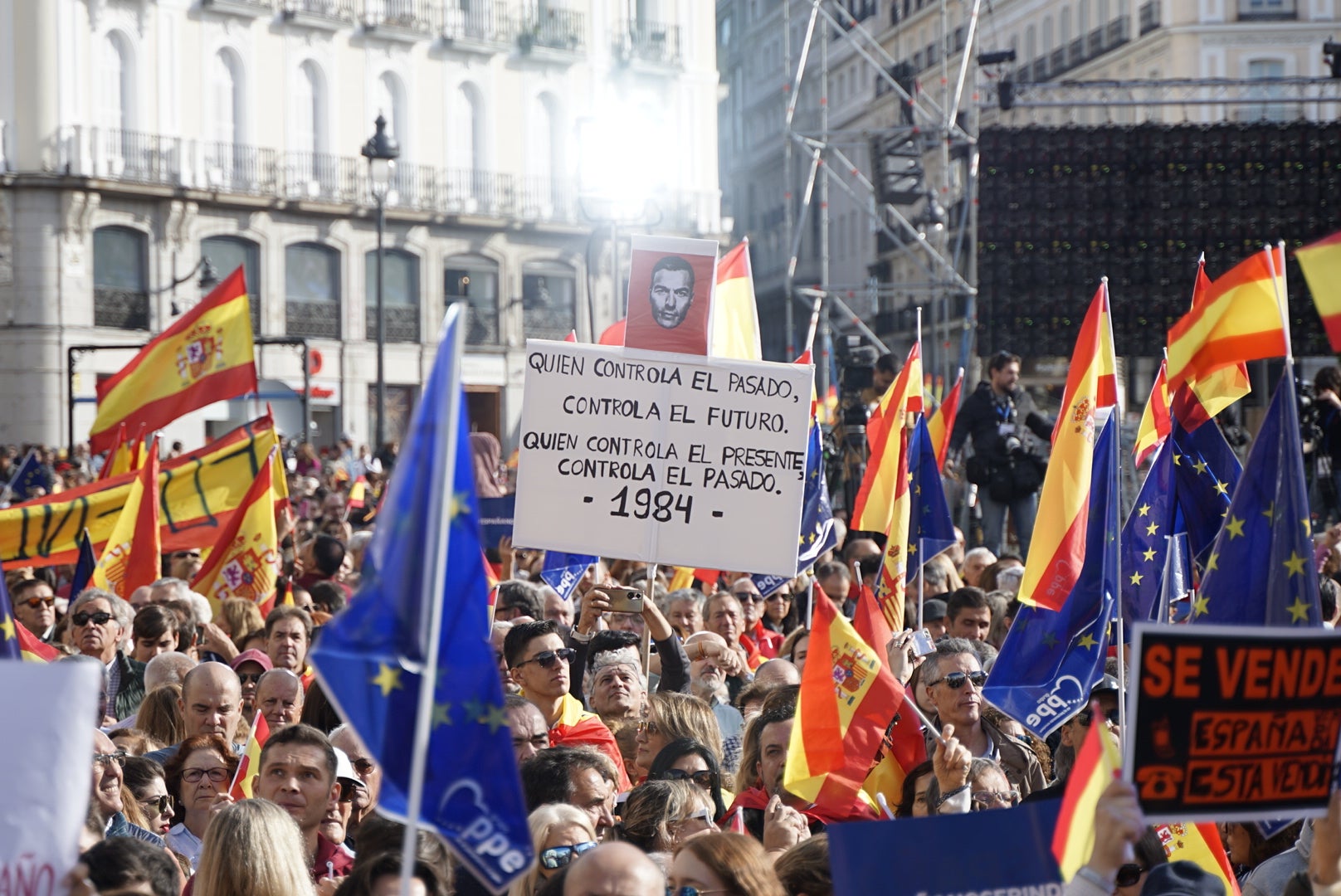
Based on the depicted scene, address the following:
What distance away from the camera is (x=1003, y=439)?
43.8ft

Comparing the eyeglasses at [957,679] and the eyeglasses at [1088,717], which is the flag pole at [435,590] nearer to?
the eyeglasses at [1088,717]

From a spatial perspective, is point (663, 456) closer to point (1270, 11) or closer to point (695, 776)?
point (695, 776)

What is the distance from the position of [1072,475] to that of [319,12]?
1437 inches

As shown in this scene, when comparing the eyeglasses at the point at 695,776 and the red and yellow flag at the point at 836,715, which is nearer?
the red and yellow flag at the point at 836,715

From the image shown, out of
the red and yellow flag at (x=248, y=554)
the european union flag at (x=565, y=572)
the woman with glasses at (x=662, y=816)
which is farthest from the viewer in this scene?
the red and yellow flag at (x=248, y=554)

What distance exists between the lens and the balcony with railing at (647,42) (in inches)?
1821

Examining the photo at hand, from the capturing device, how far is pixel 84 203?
3862cm

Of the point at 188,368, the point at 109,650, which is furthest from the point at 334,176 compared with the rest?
the point at 109,650

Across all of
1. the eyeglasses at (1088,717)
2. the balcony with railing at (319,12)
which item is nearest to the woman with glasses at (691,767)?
the eyeglasses at (1088,717)

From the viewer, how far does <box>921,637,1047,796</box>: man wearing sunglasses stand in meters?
7.12

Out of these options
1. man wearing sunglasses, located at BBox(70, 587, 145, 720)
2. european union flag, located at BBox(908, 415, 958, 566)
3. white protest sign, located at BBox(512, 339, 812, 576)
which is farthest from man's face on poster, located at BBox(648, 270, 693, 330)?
european union flag, located at BBox(908, 415, 958, 566)

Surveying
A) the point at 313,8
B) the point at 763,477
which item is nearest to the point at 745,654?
the point at 763,477

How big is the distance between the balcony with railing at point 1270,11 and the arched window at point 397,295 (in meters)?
19.3

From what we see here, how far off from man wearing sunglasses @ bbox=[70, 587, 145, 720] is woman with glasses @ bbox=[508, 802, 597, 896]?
4.00 meters
